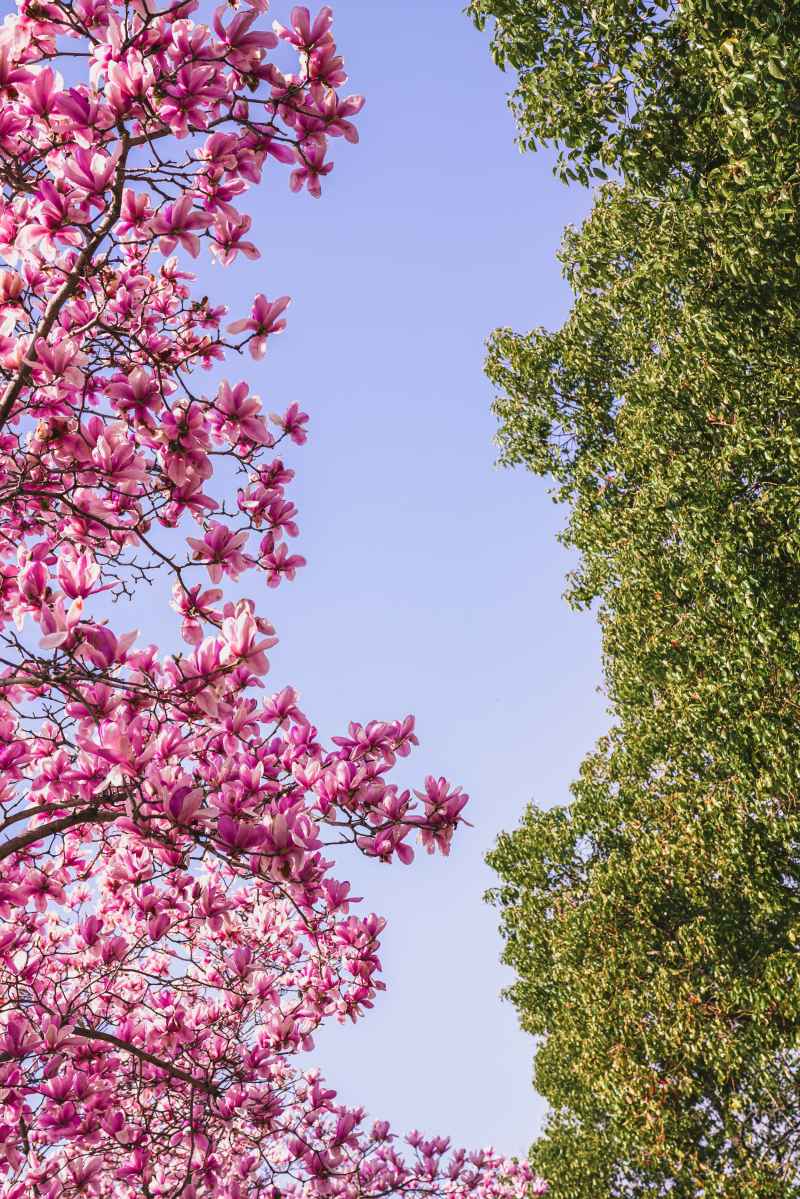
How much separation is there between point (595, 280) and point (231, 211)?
33.9ft

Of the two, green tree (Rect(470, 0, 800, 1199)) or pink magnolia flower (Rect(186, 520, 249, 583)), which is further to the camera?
green tree (Rect(470, 0, 800, 1199))

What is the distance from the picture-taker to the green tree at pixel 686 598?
747 cm

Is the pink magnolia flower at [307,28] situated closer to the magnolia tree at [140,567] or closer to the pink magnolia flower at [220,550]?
the magnolia tree at [140,567]

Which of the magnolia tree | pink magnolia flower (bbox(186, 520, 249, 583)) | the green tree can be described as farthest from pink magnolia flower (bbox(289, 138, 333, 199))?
the green tree

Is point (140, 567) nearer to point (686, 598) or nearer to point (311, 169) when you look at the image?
point (311, 169)

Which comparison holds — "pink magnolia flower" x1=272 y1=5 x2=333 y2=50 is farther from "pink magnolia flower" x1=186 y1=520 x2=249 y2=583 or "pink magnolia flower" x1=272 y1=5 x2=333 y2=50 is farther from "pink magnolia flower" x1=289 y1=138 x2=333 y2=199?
"pink magnolia flower" x1=186 y1=520 x2=249 y2=583

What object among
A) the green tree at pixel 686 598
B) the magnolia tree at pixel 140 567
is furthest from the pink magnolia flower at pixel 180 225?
the green tree at pixel 686 598

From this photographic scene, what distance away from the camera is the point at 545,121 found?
7.81 m

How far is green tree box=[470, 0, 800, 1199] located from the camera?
24.5ft

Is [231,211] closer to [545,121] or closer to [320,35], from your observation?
[320,35]

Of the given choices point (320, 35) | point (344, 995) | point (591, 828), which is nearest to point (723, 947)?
point (591, 828)

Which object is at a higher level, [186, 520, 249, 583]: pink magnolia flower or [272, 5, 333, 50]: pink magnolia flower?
[272, 5, 333, 50]: pink magnolia flower

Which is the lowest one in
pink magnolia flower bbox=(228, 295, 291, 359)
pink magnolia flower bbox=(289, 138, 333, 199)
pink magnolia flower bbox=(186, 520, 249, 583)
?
pink magnolia flower bbox=(186, 520, 249, 583)

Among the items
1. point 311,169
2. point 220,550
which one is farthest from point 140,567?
point 311,169
